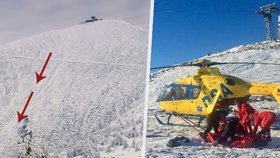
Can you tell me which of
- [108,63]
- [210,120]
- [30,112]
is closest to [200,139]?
[210,120]

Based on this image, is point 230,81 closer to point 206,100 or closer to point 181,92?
point 206,100

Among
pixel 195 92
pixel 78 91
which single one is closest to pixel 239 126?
pixel 195 92

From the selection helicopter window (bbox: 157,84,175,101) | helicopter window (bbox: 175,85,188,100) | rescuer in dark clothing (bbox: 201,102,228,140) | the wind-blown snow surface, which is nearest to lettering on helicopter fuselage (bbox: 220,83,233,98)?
rescuer in dark clothing (bbox: 201,102,228,140)

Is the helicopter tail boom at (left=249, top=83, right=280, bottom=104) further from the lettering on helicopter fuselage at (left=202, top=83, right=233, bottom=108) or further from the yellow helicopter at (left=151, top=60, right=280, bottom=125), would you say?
the lettering on helicopter fuselage at (left=202, top=83, right=233, bottom=108)

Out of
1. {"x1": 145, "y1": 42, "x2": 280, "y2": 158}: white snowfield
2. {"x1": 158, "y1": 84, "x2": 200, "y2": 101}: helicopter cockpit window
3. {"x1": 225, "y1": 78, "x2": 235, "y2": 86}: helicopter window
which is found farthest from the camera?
{"x1": 158, "y1": 84, "x2": 200, "y2": 101}: helicopter cockpit window

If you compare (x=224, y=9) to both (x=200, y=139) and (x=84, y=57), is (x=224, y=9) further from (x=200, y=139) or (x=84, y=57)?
(x=84, y=57)

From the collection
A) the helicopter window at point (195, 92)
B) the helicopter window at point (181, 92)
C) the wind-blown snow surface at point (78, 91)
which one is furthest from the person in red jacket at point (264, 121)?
the wind-blown snow surface at point (78, 91)
